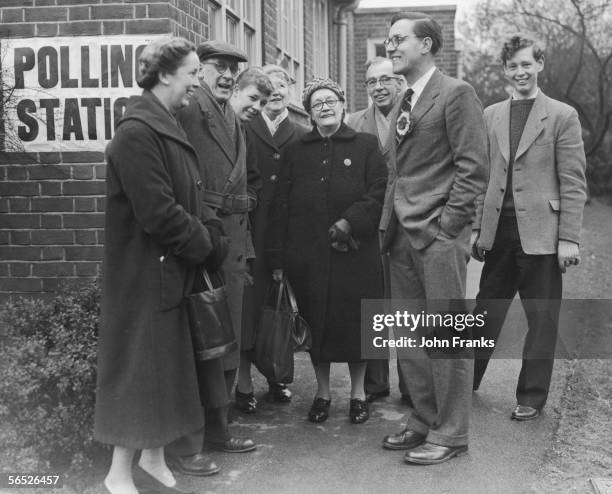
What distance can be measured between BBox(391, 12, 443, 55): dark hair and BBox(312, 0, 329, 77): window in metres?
7.48

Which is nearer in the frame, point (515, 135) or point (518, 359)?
point (515, 135)

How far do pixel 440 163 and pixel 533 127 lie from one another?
1.06m

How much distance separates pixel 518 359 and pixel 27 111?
4.17 metres

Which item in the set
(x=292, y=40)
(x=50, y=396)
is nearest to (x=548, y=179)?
(x=50, y=396)

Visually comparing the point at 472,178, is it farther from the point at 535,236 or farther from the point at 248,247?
the point at 248,247

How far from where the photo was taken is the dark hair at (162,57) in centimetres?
356

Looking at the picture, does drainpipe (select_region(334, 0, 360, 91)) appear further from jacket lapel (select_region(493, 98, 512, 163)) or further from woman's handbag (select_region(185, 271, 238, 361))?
woman's handbag (select_region(185, 271, 238, 361))

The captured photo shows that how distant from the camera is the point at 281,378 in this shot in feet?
15.8

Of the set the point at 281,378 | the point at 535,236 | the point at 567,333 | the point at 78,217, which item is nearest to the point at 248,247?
the point at 281,378

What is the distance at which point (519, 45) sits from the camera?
197 inches

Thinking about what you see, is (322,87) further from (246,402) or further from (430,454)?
(430,454)

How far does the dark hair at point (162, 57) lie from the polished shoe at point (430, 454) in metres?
2.27

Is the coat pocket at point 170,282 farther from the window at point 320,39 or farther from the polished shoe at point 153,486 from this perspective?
the window at point 320,39

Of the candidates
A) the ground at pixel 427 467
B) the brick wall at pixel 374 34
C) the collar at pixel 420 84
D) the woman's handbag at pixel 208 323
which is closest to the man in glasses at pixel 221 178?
the ground at pixel 427 467
